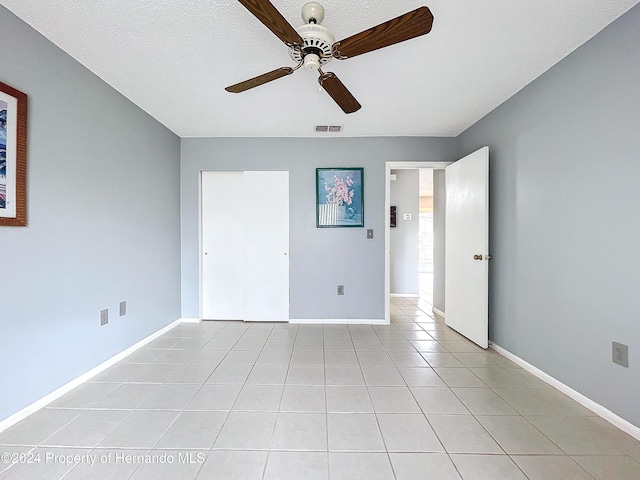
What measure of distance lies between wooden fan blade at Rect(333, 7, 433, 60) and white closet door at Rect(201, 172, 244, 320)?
8.41 feet

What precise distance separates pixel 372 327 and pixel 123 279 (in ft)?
8.92

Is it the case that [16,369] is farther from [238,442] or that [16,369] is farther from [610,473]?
[610,473]

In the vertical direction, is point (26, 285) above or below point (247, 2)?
below

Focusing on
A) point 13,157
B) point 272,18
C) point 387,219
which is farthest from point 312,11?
point 387,219

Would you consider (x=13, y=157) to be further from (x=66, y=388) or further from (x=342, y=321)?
(x=342, y=321)

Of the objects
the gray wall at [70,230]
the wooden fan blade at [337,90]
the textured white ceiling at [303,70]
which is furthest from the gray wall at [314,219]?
the wooden fan blade at [337,90]

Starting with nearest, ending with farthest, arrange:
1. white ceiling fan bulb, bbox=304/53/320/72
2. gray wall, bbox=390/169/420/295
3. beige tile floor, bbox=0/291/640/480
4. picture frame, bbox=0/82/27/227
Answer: beige tile floor, bbox=0/291/640/480
white ceiling fan bulb, bbox=304/53/320/72
picture frame, bbox=0/82/27/227
gray wall, bbox=390/169/420/295

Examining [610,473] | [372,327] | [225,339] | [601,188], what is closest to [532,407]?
[610,473]

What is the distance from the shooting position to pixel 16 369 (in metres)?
1.64

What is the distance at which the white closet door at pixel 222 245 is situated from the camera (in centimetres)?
373

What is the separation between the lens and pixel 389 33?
52.1 inches

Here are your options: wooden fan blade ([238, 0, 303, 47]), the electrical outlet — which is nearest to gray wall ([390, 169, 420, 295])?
the electrical outlet

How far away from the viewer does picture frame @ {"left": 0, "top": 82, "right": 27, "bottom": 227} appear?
5.15 ft

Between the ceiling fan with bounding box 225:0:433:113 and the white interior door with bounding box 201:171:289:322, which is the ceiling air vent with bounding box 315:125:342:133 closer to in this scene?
the white interior door with bounding box 201:171:289:322
